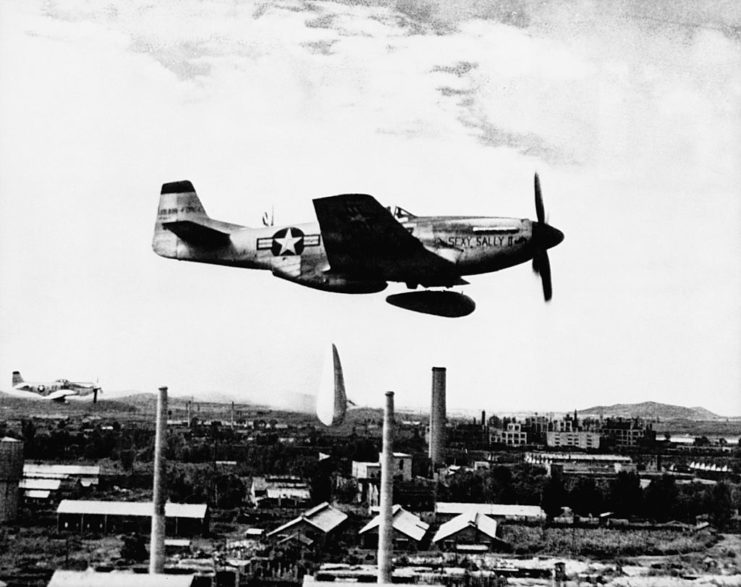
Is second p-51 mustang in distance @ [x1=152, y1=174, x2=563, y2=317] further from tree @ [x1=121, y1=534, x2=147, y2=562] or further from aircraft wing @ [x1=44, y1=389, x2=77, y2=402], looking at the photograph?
tree @ [x1=121, y1=534, x2=147, y2=562]

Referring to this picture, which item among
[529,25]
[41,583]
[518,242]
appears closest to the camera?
[518,242]

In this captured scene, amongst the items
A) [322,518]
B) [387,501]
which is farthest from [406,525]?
[322,518]

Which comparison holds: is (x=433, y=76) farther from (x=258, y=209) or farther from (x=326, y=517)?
(x=326, y=517)

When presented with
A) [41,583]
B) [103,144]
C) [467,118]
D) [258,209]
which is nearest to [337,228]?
[258,209]

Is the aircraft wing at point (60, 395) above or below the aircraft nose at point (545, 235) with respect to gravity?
below

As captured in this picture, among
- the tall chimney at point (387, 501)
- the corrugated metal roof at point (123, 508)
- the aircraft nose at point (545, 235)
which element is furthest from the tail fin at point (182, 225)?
the aircraft nose at point (545, 235)

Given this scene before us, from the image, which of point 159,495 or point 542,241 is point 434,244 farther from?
point 159,495

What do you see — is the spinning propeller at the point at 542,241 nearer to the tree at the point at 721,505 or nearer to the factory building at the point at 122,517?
the tree at the point at 721,505
